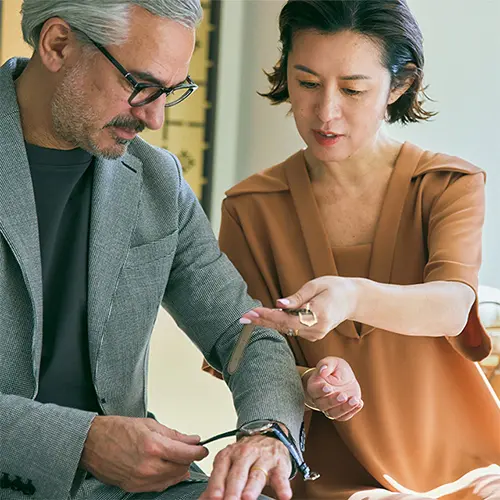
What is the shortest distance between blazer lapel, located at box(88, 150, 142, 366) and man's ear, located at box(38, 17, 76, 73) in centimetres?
20

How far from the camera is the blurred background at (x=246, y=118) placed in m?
3.68

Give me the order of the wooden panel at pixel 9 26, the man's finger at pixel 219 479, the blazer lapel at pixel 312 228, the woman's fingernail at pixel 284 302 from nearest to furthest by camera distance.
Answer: the man's finger at pixel 219 479 < the woman's fingernail at pixel 284 302 < the blazer lapel at pixel 312 228 < the wooden panel at pixel 9 26

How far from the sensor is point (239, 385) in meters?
1.79

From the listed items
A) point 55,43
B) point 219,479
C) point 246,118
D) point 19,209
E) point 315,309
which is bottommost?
point 246,118

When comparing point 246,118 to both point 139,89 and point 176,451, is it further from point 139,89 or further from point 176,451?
point 176,451

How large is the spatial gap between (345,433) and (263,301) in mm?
307

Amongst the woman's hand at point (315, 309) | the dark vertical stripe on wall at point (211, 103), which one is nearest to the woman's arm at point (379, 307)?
the woman's hand at point (315, 309)

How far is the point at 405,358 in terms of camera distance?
1.91m

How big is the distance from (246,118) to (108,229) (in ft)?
10.1

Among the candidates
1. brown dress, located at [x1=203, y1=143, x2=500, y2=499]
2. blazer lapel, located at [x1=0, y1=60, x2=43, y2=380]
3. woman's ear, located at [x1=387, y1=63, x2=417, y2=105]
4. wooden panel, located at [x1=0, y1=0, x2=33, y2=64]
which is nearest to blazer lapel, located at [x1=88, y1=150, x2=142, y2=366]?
blazer lapel, located at [x1=0, y1=60, x2=43, y2=380]

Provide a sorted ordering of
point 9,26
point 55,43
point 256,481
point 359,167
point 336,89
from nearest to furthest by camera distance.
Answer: point 256,481, point 55,43, point 336,89, point 359,167, point 9,26

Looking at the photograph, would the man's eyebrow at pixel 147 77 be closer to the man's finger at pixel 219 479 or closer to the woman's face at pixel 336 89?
the woman's face at pixel 336 89

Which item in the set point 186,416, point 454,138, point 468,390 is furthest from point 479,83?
point 468,390

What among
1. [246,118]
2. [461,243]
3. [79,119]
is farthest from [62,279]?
[246,118]
